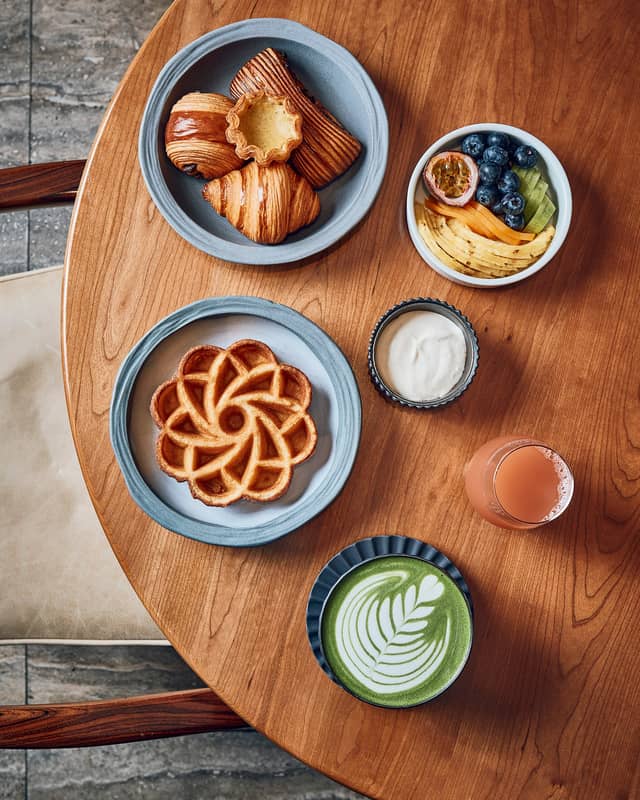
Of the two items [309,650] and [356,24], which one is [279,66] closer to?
[356,24]

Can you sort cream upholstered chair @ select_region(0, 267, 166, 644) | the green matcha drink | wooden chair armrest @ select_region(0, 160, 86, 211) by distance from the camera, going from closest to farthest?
the green matcha drink → wooden chair armrest @ select_region(0, 160, 86, 211) → cream upholstered chair @ select_region(0, 267, 166, 644)

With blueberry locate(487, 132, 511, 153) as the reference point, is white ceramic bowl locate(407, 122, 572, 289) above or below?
below

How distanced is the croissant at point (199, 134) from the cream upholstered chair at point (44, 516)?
53 centimetres

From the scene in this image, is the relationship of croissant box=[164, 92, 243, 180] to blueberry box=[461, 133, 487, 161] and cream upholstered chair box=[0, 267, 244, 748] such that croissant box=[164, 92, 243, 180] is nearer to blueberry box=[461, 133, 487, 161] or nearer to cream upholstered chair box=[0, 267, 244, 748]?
blueberry box=[461, 133, 487, 161]

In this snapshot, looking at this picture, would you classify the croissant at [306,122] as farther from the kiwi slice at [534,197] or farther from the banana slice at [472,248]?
the kiwi slice at [534,197]

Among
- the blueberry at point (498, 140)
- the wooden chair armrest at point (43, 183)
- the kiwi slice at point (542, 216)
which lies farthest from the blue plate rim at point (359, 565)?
the wooden chair armrest at point (43, 183)

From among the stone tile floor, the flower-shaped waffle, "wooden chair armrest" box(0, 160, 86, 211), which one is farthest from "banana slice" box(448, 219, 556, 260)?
the stone tile floor

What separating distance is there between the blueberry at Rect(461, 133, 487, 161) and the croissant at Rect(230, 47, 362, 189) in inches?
7.3

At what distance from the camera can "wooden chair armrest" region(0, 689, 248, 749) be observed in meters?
1.20

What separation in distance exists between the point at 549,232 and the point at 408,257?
0.24 meters

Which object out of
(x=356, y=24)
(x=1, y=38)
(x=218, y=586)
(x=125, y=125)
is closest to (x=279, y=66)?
(x=356, y=24)

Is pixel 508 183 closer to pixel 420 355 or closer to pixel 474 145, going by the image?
pixel 474 145

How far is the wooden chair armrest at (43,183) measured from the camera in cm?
131

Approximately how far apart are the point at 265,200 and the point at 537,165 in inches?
18.9
